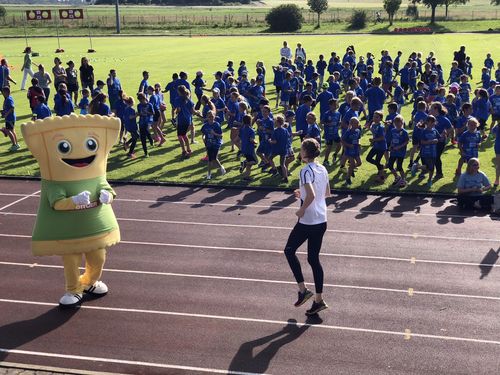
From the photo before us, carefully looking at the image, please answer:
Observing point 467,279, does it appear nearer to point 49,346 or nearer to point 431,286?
point 431,286

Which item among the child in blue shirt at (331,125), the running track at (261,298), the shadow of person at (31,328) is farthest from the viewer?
the child in blue shirt at (331,125)

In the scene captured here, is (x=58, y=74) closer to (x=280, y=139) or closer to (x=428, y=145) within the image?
(x=280, y=139)

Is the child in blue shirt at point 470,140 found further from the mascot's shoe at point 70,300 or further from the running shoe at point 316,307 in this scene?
the mascot's shoe at point 70,300

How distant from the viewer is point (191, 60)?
4100 cm

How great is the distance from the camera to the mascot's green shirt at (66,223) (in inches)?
334

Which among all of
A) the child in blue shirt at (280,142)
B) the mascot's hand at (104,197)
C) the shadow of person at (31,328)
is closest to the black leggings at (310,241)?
the mascot's hand at (104,197)

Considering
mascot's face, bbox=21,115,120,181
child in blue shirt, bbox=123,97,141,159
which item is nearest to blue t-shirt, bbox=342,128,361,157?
child in blue shirt, bbox=123,97,141,159

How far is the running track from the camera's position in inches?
302

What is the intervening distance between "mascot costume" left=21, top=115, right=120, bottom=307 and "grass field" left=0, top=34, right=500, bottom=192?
6.53 meters

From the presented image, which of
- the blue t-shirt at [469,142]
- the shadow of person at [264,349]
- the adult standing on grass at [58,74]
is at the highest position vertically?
the adult standing on grass at [58,74]

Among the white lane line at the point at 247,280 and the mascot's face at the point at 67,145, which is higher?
the mascot's face at the point at 67,145

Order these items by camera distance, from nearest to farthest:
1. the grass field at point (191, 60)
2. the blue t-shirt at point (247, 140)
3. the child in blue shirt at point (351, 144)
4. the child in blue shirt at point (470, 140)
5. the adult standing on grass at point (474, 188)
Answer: the adult standing on grass at point (474, 188), the child in blue shirt at point (470, 140), the child in blue shirt at point (351, 144), the blue t-shirt at point (247, 140), the grass field at point (191, 60)

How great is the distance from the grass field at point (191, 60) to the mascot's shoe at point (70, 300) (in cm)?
658

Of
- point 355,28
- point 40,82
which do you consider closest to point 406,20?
point 355,28
